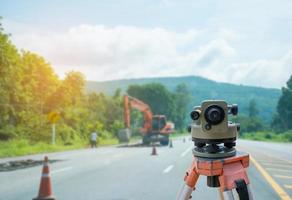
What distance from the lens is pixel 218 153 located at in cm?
374

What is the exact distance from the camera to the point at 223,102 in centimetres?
368

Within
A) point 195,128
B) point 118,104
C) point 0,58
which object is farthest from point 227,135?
point 118,104

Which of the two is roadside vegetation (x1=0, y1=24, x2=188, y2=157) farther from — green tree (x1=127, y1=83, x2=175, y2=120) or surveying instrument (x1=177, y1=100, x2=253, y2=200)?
green tree (x1=127, y1=83, x2=175, y2=120)

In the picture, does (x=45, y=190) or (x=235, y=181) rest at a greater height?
(x=235, y=181)

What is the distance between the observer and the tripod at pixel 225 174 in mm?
3533

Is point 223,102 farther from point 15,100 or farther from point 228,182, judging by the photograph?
point 15,100

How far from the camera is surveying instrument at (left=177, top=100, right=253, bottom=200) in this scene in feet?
11.7

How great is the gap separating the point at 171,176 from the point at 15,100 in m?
29.4

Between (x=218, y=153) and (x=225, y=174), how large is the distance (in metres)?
0.22

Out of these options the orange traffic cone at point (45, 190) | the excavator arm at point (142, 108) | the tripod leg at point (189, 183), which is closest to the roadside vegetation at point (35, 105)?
the excavator arm at point (142, 108)

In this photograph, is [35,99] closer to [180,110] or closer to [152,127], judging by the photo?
[152,127]

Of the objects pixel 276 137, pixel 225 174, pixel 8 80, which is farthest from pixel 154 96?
pixel 225 174

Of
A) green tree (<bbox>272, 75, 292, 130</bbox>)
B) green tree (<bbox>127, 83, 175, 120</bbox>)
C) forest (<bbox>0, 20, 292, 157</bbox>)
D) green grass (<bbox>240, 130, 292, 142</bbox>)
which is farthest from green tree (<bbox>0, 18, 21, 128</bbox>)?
green tree (<bbox>127, 83, 175, 120</bbox>)

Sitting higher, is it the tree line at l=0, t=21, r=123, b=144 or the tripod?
the tree line at l=0, t=21, r=123, b=144
